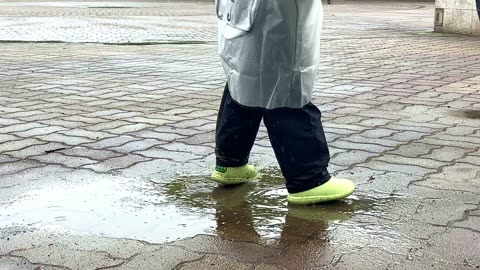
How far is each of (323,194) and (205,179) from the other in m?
0.70

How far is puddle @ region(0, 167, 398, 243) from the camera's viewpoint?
279cm

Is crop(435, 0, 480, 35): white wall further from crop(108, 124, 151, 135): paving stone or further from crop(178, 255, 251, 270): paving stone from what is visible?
crop(178, 255, 251, 270): paving stone

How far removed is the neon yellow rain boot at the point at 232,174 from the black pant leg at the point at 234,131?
2 cm

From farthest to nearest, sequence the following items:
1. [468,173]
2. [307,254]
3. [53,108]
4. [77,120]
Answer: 1. [53,108]
2. [77,120]
3. [468,173]
4. [307,254]

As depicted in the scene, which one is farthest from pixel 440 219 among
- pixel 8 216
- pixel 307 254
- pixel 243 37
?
pixel 8 216

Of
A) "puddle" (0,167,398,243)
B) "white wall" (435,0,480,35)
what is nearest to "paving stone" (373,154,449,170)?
"puddle" (0,167,398,243)

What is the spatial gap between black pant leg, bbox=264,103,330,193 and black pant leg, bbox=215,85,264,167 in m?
0.12

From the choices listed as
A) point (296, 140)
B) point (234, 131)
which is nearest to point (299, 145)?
point (296, 140)

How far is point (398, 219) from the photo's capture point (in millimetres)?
2918

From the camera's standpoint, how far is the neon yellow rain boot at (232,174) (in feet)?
11.1

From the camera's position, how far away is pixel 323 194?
3.09 metres

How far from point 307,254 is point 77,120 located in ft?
9.42

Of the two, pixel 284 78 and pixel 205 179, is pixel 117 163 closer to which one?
pixel 205 179

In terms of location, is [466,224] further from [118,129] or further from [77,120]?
[77,120]
